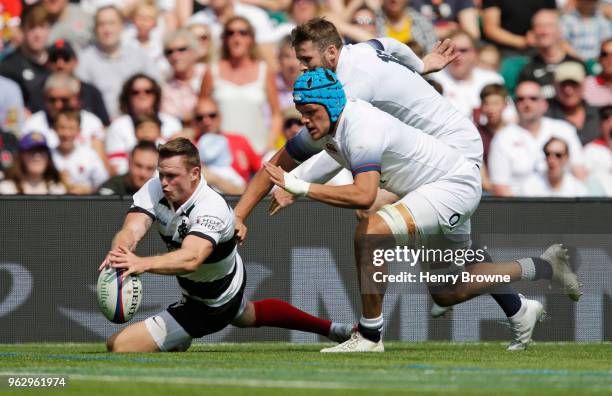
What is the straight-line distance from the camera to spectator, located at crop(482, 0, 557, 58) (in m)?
15.5

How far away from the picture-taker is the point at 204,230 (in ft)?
28.8

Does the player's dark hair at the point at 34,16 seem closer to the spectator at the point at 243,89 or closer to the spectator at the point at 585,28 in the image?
the spectator at the point at 243,89

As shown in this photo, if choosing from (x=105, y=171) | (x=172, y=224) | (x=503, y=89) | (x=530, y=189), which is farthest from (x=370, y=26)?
(x=172, y=224)

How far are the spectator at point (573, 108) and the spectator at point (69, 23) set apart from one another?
5393 mm

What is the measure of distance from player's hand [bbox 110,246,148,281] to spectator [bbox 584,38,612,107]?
27.0 feet

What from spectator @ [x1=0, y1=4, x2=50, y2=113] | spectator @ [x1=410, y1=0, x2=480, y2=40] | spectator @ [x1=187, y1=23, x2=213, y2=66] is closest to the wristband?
spectator @ [x1=0, y1=4, x2=50, y2=113]

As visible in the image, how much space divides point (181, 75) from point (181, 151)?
5330 mm

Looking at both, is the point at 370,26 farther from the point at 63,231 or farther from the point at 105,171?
the point at 63,231

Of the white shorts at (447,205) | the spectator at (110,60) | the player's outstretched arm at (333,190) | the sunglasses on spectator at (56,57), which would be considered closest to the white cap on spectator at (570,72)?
the spectator at (110,60)

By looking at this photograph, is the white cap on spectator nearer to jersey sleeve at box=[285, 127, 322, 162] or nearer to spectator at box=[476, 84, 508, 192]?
spectator at box=[476, 84, 508, 192]

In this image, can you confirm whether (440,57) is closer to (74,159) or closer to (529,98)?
(529,98)

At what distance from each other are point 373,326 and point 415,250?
1562mm

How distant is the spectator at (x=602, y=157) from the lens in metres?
13.9

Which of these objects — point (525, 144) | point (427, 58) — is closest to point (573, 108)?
point (525, 144)
